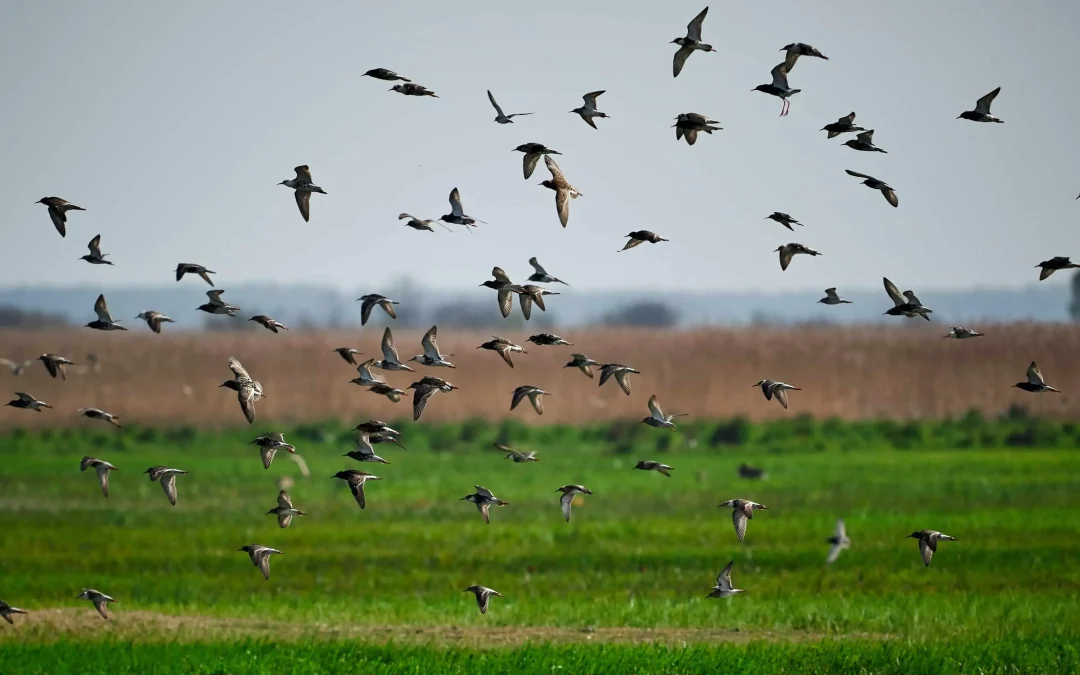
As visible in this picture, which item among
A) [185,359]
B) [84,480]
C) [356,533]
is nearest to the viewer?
[356,533]

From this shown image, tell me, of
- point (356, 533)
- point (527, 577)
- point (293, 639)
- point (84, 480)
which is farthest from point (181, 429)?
point (293, 639)

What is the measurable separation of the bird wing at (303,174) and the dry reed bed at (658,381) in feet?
125

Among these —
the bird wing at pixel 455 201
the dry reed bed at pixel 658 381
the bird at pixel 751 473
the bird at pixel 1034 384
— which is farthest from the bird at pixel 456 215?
the dry reed bed at pixel 658 381

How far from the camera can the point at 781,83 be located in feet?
64.8

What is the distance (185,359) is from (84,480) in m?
29.7

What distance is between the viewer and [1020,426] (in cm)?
5666

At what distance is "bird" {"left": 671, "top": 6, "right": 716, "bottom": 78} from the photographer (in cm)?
1938

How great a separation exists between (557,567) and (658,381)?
37.2 metres

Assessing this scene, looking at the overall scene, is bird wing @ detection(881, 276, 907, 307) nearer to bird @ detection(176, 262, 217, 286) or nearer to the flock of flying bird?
the flock of flying bird

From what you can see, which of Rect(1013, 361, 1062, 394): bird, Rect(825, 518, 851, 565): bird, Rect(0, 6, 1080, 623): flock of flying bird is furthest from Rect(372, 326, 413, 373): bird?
Rect(825, 518, 851, 565): bird

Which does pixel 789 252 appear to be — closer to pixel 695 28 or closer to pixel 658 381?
pixel 695 28

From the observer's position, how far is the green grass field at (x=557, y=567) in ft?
66.0

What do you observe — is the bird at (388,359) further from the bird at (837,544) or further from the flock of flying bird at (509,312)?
the bird at (837,544)

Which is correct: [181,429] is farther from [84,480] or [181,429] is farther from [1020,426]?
[1020,426]
